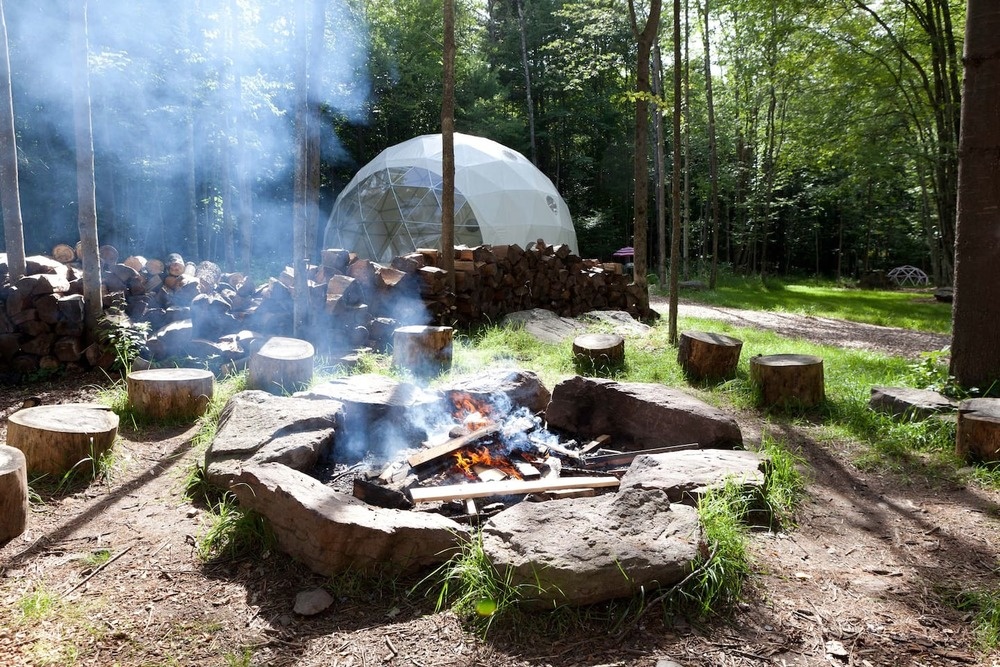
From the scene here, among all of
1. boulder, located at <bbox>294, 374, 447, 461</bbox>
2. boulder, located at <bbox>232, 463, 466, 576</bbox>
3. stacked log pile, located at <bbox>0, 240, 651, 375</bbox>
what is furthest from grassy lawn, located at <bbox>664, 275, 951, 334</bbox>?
boulder, located at <bbox>232, 463, 466, 576</bbox>

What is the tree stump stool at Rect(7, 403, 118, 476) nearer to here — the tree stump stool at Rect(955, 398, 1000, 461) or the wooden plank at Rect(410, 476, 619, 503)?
the wooden plank at Rect(410, 476, 619, 503)

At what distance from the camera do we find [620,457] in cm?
394

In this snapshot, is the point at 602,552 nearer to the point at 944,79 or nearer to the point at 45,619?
the point at 45,619

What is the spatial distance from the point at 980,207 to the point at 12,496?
21.0ft

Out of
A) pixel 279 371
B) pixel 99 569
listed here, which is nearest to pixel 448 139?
pixel 279 371

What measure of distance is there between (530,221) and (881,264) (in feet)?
61.3

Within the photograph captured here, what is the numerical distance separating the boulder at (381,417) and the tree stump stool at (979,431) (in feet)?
11.1

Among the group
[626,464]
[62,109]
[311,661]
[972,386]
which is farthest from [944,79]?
[62,109]

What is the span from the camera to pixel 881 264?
1041 inches

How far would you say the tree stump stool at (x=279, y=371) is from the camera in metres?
5.24

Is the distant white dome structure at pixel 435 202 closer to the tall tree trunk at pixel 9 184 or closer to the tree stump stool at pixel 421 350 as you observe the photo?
the tree stump stool at pixel 421 350

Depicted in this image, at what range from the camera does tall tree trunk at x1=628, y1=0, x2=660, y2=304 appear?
25.3 feet

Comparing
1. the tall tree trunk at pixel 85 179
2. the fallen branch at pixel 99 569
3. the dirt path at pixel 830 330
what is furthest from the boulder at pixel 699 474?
the tall tree trunk at pixel 85 179

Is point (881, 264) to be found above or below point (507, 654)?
above
